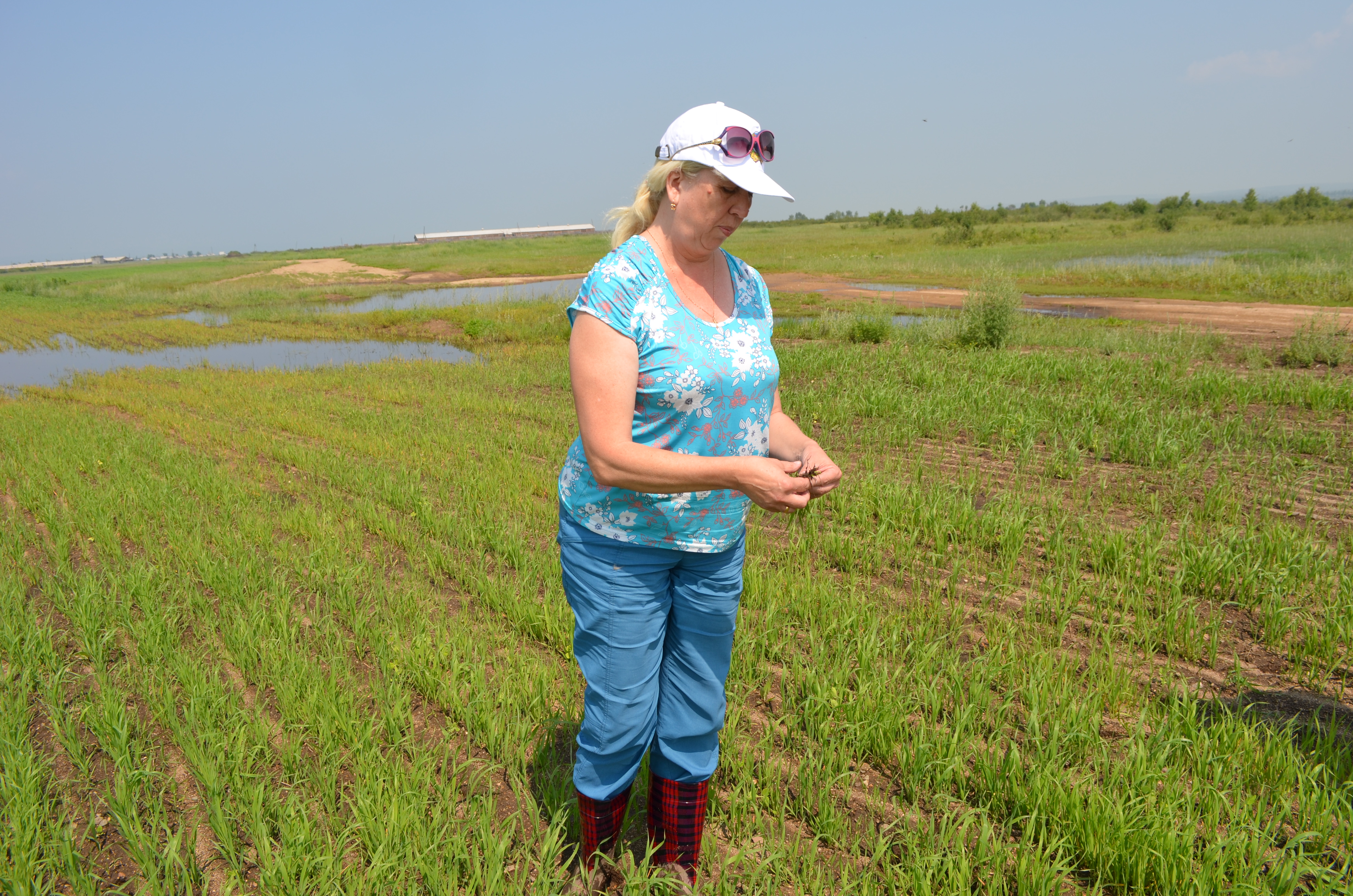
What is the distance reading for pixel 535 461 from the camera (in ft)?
23.5

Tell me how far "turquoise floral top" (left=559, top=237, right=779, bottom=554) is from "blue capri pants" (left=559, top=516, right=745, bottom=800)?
0.21 ft

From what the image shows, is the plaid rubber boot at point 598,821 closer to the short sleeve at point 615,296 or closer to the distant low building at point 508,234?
the short sleeve at point 615,296

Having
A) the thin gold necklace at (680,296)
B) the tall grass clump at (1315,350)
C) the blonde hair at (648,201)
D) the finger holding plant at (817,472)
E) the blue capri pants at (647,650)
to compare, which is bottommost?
the tall grass clump at (1315,350)

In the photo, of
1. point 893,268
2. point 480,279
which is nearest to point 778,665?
point 893,268

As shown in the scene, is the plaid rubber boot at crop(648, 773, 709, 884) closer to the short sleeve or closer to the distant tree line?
the short sleeve

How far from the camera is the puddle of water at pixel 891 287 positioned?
97.7ft

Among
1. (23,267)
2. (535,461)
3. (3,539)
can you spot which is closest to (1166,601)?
(535,461)

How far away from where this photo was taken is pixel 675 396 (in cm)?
172

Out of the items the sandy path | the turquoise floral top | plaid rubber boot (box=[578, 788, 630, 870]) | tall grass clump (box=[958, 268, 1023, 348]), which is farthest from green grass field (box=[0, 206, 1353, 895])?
the sandy path

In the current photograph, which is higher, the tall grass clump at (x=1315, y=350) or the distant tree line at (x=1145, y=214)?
the distant tree line at (x=1145, y=214)

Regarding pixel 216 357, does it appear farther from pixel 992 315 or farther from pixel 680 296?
pixel 680 296

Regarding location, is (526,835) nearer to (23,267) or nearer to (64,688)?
(64,688)

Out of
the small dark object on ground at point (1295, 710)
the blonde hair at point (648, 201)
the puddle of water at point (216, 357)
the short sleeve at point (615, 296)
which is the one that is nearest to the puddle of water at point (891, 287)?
the puddle of water at point (216, 357)

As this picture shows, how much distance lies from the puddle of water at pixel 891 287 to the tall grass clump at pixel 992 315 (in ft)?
52.8
